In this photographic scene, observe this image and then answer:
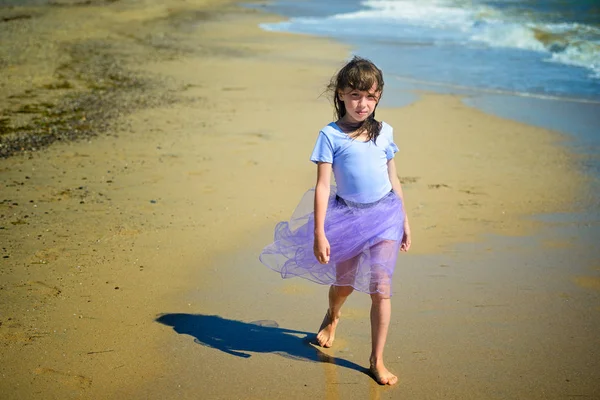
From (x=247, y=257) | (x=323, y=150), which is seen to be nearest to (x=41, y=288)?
(x=247, y=257)

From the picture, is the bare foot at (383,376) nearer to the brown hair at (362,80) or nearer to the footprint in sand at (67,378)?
the brown hair at (362,80)

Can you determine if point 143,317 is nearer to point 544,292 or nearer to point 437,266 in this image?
point 437,266

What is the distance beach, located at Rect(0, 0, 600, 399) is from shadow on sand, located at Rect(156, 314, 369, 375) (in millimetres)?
14

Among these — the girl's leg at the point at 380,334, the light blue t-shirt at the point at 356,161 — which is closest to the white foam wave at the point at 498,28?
the light blue t-shirt at the point at 356,161

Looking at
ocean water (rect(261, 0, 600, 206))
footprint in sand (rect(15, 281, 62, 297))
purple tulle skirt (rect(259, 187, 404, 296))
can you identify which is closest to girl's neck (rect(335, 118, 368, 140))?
purple tulle skirt (rect(259, 187, 404, 296))

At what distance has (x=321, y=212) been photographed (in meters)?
3.24

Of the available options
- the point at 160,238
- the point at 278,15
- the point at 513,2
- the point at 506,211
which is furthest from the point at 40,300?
the point at 513,2

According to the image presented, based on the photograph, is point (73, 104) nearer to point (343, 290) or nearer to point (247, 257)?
point (247, 257)

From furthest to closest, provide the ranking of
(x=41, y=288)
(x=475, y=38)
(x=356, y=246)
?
(x=475, y=38), (x=41, y=288), (x=356, y=246)

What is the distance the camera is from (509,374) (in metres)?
3.38

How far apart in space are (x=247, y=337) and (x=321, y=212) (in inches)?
37.5

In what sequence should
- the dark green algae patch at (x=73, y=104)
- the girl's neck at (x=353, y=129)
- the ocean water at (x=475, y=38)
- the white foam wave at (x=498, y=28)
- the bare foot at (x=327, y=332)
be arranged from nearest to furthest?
the girl's neck at (x=353, y=129)
the bare foot at (x=327, y=332)
the dark green algae patch at (x=73, y=104)
the ocean water at (x=475, y=38)
the white foam wave at (x=498, y=28)

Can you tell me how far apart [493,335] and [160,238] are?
250 centimetres

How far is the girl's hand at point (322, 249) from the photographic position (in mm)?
3236
